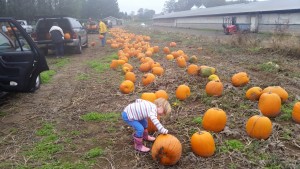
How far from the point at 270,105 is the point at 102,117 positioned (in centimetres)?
299

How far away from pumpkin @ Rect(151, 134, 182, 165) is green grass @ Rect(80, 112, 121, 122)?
1.73 m

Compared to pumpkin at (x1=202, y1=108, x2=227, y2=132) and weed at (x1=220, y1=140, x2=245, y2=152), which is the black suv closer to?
pumpkin at (x1=202, y1=108, x2=227, y2=132)

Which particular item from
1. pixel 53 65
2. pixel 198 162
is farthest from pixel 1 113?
pixel 53 65

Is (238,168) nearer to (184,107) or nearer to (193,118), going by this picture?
(193,118)

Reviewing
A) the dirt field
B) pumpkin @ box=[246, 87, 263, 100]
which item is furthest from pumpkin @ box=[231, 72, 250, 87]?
pumpkin @ box=[246, 87, 263, 100]

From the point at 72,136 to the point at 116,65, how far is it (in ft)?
18.0

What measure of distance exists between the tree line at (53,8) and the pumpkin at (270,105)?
22413mm

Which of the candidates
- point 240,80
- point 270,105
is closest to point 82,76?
point 240,80

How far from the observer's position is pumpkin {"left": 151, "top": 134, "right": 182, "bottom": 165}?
3594 mm

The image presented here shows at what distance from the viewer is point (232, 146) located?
13.3ft

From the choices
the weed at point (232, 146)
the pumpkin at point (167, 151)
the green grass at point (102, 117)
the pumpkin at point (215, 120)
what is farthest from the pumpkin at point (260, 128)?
the green grass at point (102, 117)

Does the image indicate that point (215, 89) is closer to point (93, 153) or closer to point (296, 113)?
point (296, 113)

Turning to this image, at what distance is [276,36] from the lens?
45.0 feet

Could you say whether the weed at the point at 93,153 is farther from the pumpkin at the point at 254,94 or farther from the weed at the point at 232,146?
the pumpkin at the point at 254,94
